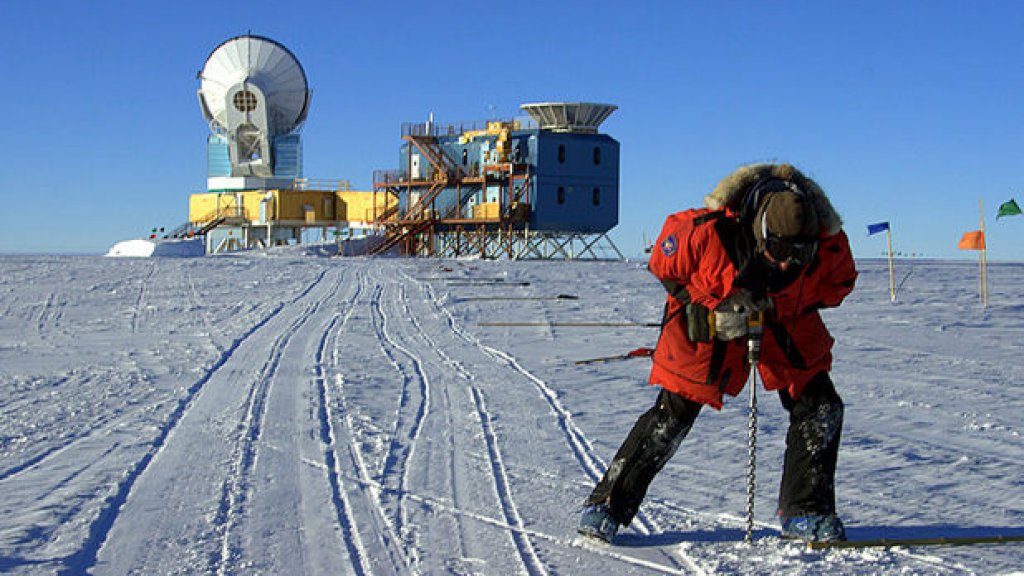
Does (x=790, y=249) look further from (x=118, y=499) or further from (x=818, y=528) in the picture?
(x=118, y=499)

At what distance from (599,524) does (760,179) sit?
1391mm

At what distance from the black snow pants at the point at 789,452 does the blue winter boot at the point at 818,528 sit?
0.03 metres

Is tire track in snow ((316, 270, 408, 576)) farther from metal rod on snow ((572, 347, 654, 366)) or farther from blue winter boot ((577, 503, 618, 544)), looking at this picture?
metal rod on snow ((572, 347, 654, 366))

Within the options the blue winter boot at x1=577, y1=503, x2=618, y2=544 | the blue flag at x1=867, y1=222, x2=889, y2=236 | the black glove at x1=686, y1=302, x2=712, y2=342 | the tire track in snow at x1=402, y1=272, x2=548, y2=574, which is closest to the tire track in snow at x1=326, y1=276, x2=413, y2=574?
the tire track in snow at x1=402, y1=272, x2=548, y2=574

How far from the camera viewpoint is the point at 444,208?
4797 centimetres

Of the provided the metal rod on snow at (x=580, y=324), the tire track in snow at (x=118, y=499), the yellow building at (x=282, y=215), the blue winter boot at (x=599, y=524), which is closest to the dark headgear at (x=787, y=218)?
the blue winter boot at (x=599, y=524)

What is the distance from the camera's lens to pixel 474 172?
153 feet

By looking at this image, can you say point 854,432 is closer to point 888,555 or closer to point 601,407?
point 601,407

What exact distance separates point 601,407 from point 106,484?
11.6 feet

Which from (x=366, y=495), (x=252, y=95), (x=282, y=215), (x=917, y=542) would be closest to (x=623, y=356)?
(x=366, y=495)

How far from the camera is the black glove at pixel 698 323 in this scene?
375 centimetres

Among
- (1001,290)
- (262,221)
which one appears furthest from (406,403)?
(262,221)

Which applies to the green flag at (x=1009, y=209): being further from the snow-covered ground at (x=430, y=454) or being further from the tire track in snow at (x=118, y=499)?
the tire track in snow at (x=118, y=499)

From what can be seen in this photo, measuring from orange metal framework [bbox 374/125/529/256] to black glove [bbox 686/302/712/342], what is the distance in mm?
40670
